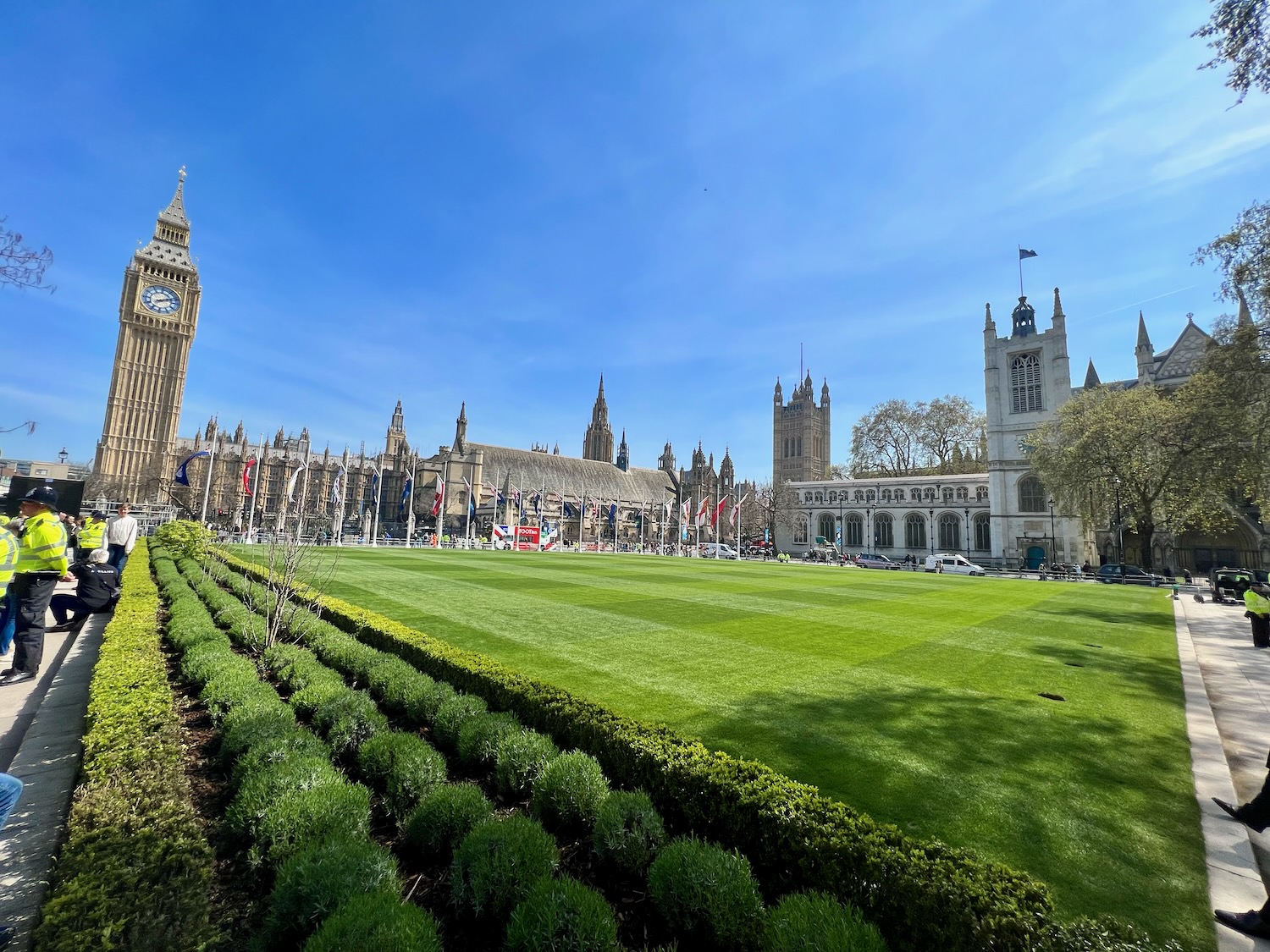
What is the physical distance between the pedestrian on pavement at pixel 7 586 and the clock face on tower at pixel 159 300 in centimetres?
10831

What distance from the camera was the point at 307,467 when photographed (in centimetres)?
6969

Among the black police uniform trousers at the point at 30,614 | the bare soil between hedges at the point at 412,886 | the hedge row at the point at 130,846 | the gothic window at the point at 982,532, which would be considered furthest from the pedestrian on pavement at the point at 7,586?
the gothic window at the point at 982,532

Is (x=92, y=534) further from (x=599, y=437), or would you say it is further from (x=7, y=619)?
(x=599, y=437)

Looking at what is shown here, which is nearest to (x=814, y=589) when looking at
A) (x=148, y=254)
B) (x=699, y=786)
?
(x=699, y=786)

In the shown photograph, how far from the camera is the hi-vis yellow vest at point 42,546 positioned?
289 inches

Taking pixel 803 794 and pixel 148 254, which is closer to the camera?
pixel 803 794

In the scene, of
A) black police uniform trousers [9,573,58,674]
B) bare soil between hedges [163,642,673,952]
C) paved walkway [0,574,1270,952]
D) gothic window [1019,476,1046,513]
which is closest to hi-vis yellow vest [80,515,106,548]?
paved walkway [0,574,1270,952]

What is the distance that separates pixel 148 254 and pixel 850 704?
123223 mm

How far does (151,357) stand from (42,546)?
107356 millimetres

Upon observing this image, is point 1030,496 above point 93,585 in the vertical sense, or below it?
above

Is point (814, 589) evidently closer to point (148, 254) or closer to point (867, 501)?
point (867, 501)

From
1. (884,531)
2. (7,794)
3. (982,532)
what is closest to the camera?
(7,794)

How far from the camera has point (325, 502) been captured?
85.1m

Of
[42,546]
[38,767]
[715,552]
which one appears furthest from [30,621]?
[715,552]
